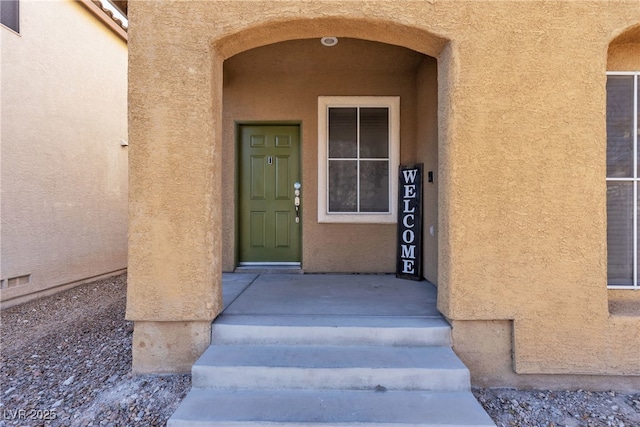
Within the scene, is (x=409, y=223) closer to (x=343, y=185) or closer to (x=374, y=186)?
(x=374, y=186)

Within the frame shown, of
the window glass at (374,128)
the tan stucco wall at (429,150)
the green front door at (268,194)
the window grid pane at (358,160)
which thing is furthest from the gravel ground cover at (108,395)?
the window glass at (374,128)

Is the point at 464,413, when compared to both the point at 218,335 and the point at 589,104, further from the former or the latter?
the point at 589,104

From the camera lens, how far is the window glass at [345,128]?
4887 mm

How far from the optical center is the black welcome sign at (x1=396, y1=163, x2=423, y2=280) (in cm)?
452

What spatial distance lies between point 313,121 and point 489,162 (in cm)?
275

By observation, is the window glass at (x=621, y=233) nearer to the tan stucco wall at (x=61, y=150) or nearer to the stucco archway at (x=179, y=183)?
the stucco archway at (x=179, y=183)

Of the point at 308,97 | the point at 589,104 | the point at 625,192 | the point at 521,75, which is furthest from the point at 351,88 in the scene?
the point at 625,192

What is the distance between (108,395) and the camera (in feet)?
8.70

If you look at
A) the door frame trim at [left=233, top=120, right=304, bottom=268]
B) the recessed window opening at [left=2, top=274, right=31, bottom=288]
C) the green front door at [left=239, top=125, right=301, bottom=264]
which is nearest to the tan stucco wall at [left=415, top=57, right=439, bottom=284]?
the door frame trim at [left=233, top=120, right=304, bottom=268]

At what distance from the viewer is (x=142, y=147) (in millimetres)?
2758

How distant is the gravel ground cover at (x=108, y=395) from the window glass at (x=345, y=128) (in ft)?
11.0

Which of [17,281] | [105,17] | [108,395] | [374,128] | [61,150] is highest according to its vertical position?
[105,17]

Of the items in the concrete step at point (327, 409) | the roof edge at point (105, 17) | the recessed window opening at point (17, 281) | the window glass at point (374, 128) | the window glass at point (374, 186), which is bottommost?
the concrete step at point (327, 409)

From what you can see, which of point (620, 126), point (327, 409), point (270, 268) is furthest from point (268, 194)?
point (620, 126)
